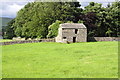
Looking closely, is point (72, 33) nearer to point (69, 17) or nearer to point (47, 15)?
point (69, 17)

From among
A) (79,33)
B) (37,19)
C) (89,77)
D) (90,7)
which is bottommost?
(89,77)

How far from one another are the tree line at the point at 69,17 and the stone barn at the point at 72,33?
460 cm

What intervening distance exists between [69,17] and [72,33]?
12.5m

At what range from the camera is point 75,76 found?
15273mm

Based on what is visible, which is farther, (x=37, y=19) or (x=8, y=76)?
(x=37, y=19)

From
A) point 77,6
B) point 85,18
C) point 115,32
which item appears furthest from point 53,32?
point 115,32

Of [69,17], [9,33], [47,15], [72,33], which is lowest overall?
[72,33]

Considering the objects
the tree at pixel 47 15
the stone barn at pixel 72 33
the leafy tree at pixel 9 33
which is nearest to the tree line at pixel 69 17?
the tree at pixel 47 15

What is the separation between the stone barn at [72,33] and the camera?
48.8 m

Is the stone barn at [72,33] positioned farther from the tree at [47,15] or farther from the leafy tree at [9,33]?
the leafy tree at [9,33]

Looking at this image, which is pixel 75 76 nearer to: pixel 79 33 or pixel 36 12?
pixel 79 33

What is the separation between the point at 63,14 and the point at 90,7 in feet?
44.7

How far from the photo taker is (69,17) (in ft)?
199

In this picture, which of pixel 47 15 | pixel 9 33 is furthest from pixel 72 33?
pixel 9 33
